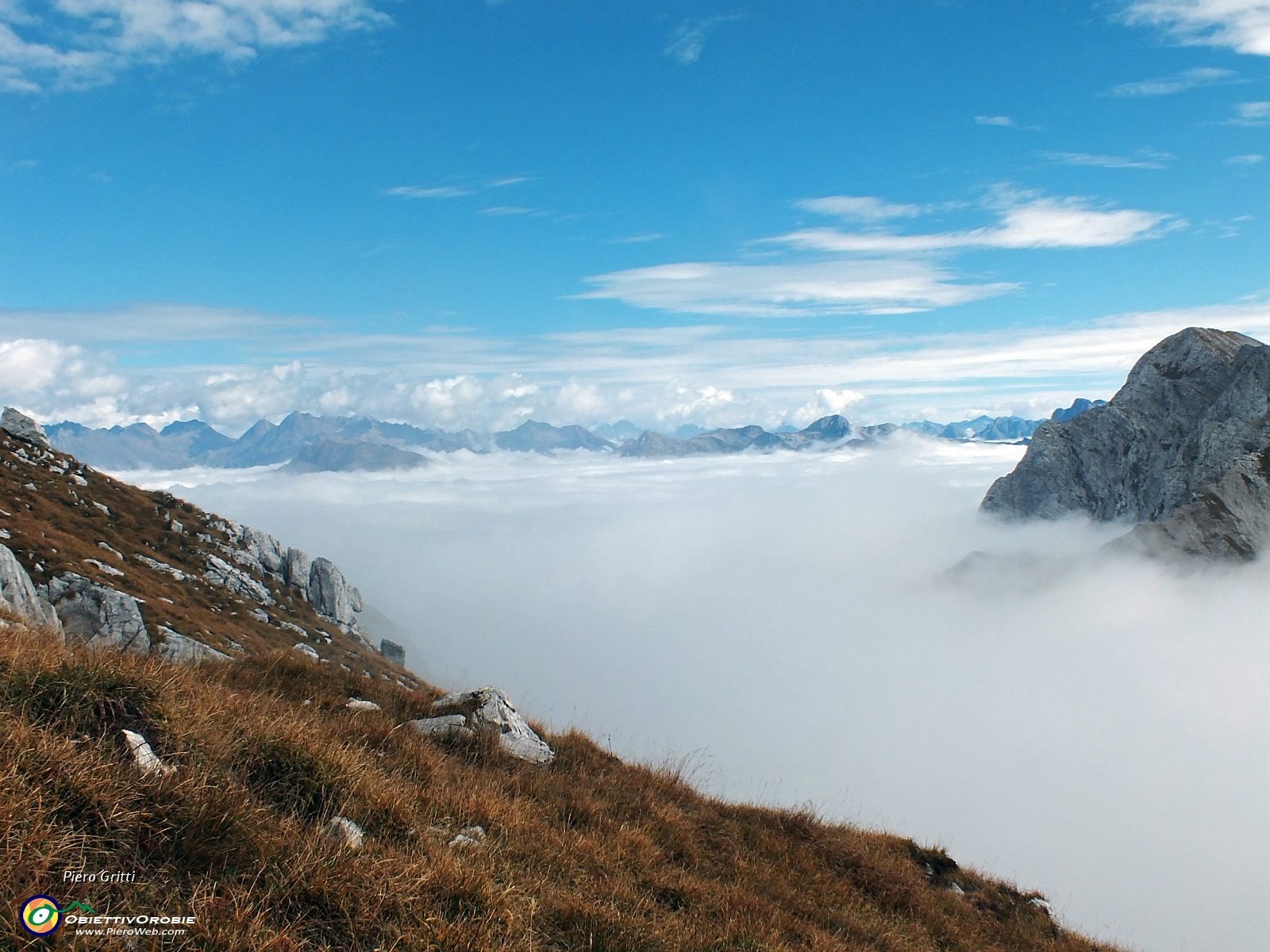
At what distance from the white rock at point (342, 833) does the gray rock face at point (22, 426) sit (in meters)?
116

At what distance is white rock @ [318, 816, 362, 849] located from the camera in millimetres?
5879

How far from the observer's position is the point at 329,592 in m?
140

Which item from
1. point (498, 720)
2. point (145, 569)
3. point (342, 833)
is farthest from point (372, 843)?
point (145, 569)

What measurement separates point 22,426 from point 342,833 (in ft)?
413

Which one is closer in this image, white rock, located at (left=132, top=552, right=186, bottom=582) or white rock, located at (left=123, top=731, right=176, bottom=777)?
white rock, located at (left=123, top=731, right=176, bottom=777)

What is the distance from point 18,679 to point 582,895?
6.22m

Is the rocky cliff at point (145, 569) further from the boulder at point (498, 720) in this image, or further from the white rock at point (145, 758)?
the white rock at point (145, 758)

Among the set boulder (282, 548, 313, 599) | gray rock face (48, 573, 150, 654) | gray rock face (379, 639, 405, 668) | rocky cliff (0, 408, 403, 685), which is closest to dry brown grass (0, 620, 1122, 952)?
rocky cliff (0, 408, 403, 685)

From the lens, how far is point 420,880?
5641 millimetres

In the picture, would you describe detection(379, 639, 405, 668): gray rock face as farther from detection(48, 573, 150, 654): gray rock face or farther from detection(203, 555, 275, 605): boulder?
detection(48, 573, 150, 654): gray rock face

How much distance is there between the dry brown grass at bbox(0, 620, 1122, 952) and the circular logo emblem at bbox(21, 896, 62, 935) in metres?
0.08

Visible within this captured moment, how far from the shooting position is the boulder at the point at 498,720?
11.8m

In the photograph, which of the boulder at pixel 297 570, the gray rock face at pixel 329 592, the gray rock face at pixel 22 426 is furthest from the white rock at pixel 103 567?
the gray rock face at pixel 329 592

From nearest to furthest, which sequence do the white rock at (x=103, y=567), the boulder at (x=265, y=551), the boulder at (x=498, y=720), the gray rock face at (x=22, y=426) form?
the boulder at (x=498, y=720), the white rock at (x=103, y=567), the gray rock face at (x=22, y=426), the boulder at (x=265, y=551)
